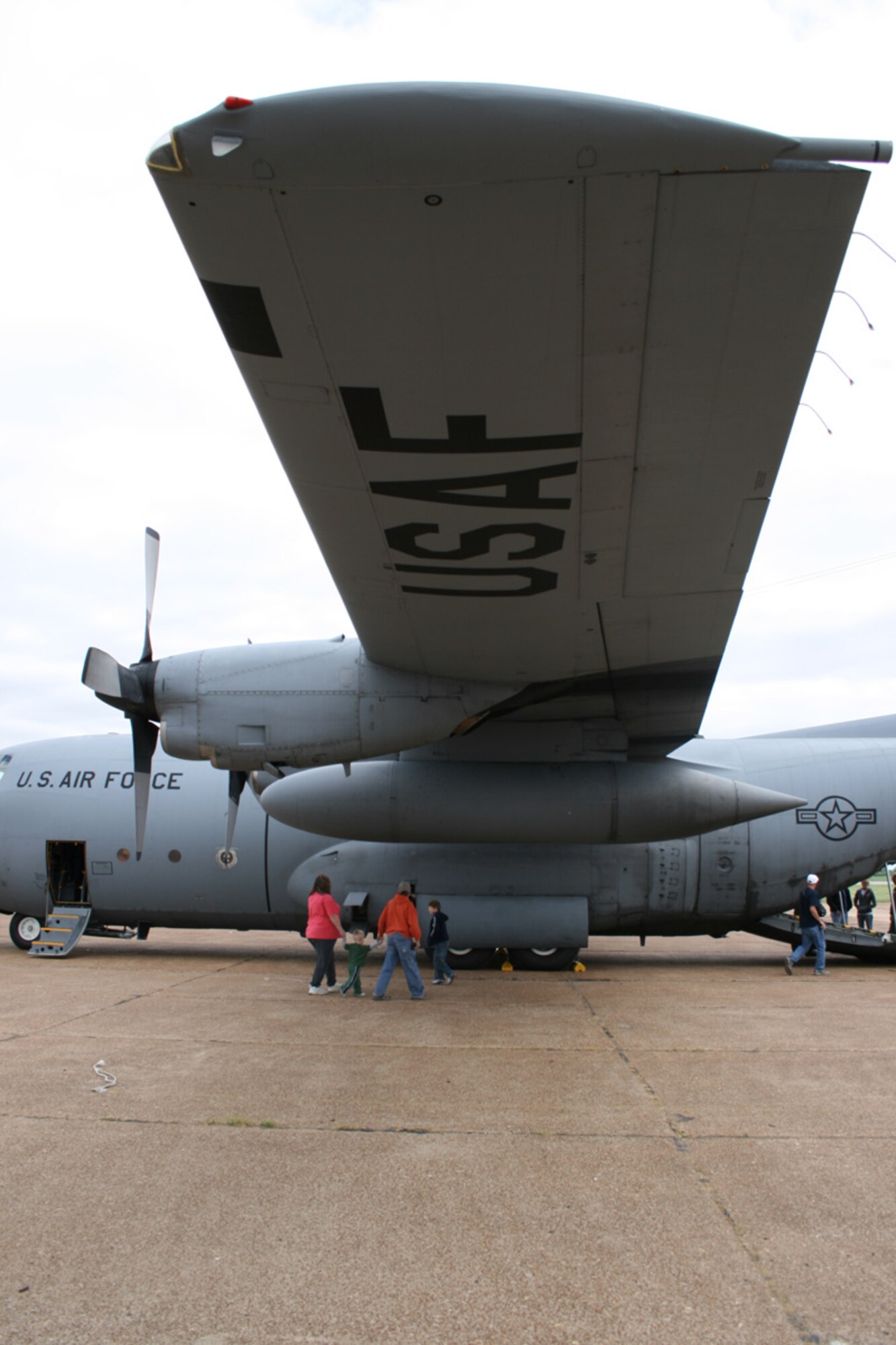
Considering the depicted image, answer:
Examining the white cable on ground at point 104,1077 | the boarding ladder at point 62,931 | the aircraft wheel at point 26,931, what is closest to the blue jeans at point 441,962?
the white cable on ground at point 104,1077

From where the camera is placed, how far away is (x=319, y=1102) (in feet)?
18.9

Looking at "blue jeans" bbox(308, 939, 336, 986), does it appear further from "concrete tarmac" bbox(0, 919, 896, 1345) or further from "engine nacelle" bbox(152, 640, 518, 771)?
"engine nacelle" bbox(152, 640, 518, 771)

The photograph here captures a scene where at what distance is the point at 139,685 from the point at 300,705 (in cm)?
168

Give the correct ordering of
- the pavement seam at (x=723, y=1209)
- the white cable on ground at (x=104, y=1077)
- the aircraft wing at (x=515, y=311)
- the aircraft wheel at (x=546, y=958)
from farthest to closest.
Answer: the aircraft wheel at (x=546, y=958) < the white cable on ground at (x=104, y=1077) < the pavement seam at (x=723, y=1209) < the aircraft wing at (x=515, y=311)

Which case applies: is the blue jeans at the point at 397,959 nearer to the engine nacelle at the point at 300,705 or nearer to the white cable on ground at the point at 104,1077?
the engine nacelle at the point at 300,705

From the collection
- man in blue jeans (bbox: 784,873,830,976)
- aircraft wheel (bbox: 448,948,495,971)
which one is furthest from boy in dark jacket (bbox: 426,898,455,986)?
man in blue jeans (bbox: 784,873,830,976)

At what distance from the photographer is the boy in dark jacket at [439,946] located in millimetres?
10805

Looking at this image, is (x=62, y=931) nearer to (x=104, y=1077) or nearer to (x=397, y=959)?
(x=397, y=959)

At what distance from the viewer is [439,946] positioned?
10906mm

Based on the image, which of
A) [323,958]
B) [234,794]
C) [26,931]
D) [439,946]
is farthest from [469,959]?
[26,931]

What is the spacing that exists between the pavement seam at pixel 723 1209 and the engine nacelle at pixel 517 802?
3.00m

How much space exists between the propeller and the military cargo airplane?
1.4 inches

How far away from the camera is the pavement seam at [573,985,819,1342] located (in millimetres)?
3154

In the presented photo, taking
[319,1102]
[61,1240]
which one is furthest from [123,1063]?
[61,1240]
